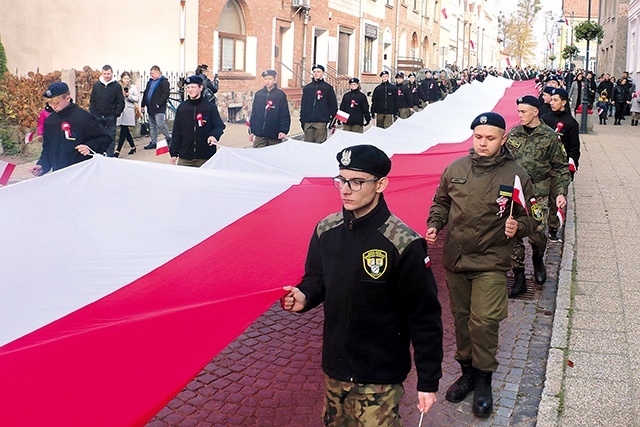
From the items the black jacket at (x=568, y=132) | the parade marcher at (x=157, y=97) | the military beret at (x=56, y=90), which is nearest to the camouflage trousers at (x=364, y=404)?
the military beret at (x=56, y=90)

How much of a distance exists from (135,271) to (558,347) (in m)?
3.45

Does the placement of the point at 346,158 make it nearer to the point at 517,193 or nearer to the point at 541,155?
the point at 517,193

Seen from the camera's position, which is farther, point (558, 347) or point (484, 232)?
point (558, 347)

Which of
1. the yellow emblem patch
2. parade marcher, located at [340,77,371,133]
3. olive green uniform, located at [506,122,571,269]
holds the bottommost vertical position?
the yellow emblem patch

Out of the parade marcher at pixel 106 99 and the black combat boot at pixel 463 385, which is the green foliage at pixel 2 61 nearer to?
the parade marcher at pixel 106 99

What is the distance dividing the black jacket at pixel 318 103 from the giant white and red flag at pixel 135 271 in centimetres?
587

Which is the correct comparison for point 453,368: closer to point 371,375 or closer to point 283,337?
point 283,337

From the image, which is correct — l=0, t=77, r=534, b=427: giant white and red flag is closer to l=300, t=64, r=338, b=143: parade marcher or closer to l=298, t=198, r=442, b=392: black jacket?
l=298, t=198, r=442, b=392: black jacket

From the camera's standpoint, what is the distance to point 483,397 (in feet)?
16.8

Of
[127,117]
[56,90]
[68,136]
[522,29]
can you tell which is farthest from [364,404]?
[522,29]

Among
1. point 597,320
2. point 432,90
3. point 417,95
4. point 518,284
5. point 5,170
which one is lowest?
point 597,320

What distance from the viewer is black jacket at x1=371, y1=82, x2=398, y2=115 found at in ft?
65.0

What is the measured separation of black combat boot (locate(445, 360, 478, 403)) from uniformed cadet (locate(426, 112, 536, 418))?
0.17 m

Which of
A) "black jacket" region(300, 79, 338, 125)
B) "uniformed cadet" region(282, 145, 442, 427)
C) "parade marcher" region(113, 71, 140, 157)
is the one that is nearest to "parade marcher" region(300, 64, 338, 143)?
"black jacket" region(300, 79, 338, 125)
